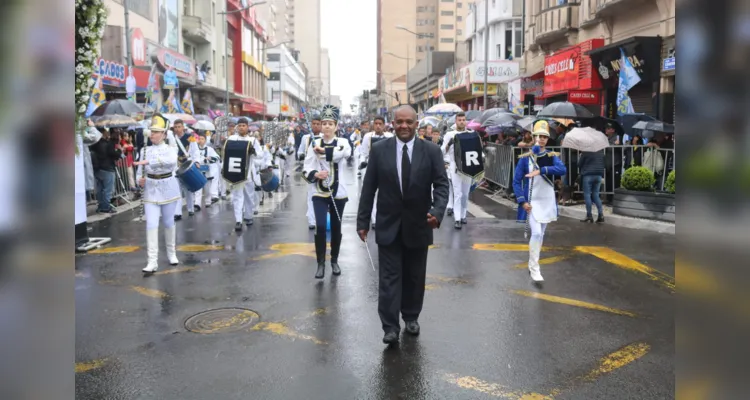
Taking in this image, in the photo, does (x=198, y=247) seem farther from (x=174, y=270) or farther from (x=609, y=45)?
(x=609, y=45)

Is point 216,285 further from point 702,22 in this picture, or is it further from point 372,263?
point 702,22

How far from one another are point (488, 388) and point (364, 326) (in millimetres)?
1635

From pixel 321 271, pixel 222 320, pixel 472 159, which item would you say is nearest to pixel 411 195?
pixel 222 320

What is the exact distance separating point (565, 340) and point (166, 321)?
371cm

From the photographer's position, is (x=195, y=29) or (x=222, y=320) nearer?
(x=222, y=320)

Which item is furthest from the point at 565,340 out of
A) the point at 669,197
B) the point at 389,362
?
the point at 669,197

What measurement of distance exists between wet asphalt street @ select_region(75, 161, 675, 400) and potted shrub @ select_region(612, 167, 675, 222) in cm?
195

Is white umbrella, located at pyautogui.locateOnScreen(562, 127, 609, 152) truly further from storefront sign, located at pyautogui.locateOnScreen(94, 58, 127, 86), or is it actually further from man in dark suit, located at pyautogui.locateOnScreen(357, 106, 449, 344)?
storefront sign, located at pyautogui.locateOnScreen(94, 58, 127, 86)

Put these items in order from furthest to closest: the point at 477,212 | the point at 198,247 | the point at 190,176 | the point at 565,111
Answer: the point at 565,111 < the point at 477,212 < the point at 190,176 < the point at 198,247

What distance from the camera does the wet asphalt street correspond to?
4.26 meters

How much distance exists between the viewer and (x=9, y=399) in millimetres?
1265

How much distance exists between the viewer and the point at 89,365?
4.62 meters

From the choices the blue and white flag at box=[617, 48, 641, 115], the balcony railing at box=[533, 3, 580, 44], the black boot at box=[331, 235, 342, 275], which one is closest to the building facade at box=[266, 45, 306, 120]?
the balcony railing at box=[533, 3, 580, 44]

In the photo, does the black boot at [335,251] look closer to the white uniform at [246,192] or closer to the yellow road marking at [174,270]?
the yellow road marking at [174,270]
